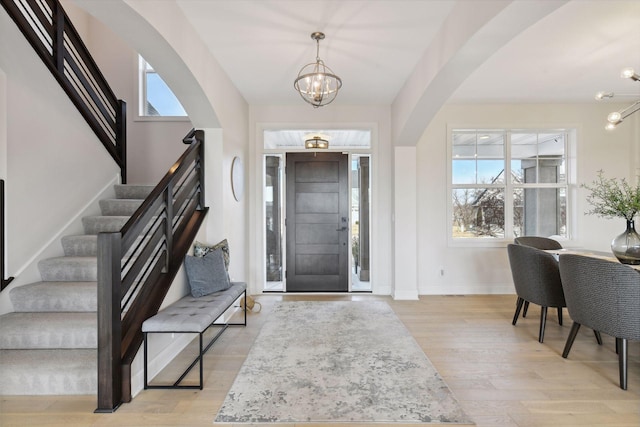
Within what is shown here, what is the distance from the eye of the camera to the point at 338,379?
7.57ft

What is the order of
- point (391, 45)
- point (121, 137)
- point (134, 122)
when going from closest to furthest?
1. point (391, 45)
2. point (121, 137)
3. point (134, 122)

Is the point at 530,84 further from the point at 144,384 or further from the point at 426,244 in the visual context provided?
the point at 144,384

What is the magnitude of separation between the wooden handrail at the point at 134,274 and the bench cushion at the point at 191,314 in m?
0.12

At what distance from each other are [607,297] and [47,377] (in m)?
3.86

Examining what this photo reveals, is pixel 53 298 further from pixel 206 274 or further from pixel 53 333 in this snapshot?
pixel 206 274

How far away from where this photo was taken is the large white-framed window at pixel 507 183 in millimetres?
4785

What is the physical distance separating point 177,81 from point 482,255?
179 inches

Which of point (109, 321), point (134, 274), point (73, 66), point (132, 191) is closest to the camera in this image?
point (109, 321)

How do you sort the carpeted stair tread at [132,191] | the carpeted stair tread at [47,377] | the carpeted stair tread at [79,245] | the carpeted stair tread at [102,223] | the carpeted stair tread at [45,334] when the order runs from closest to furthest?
the carpeted stair tread at [47,377] → the carpeted stair tread at [45,334] → the carpeted stair tread at [79,245] → the carpeted stair tread at [102,223] → the carpeted stair tread at [132,191]

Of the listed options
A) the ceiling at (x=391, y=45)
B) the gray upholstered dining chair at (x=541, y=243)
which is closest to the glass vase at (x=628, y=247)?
the gray upholstered dining chair at (x=541, y=243)

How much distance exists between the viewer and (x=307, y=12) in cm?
256

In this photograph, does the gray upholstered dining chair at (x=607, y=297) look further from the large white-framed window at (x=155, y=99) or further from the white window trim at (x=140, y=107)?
the large white-framed window at (x=155, y=99)

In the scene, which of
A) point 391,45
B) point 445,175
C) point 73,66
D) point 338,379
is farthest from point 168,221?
point 445,175

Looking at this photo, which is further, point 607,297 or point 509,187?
point 509,187
